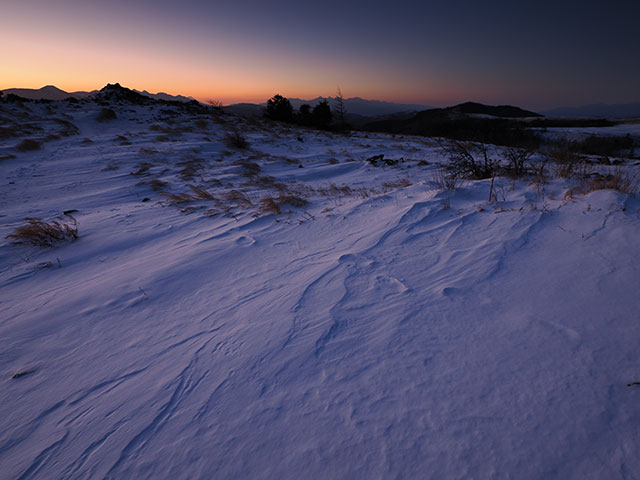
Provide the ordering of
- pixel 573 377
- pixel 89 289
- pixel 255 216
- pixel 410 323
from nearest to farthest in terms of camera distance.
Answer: pixel 573 377, pixel 410 323, pixel 89 289, pixel 255 216

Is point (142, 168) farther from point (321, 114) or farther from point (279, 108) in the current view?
point (321, 114)

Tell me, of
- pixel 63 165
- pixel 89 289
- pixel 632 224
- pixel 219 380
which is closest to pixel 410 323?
pixel 219 380

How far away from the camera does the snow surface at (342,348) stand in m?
1.04

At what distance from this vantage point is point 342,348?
1536mm

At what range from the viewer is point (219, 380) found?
4.67 ft

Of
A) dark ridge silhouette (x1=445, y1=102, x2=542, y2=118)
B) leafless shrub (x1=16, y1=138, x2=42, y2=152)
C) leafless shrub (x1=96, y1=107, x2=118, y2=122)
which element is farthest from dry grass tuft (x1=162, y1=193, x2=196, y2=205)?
dark ridge silhouette (x1=445, y1=102, x2=542, y2=118)

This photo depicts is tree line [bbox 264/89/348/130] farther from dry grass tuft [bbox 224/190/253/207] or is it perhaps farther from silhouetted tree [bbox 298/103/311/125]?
dry grass tuft [bbox 224/190/253/207]

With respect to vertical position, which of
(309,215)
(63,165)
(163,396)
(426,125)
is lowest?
(163,396)

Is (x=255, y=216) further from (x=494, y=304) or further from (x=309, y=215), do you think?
(x=494, y=304)

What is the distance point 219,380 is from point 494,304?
1.73 m

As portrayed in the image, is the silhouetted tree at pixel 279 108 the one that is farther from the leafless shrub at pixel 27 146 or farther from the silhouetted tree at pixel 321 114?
the leafless shrub at pixel 27 146

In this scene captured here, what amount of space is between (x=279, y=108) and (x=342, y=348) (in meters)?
29.7

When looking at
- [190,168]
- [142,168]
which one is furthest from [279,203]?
[142,168]

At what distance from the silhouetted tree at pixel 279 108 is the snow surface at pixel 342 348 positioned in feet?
89.2
